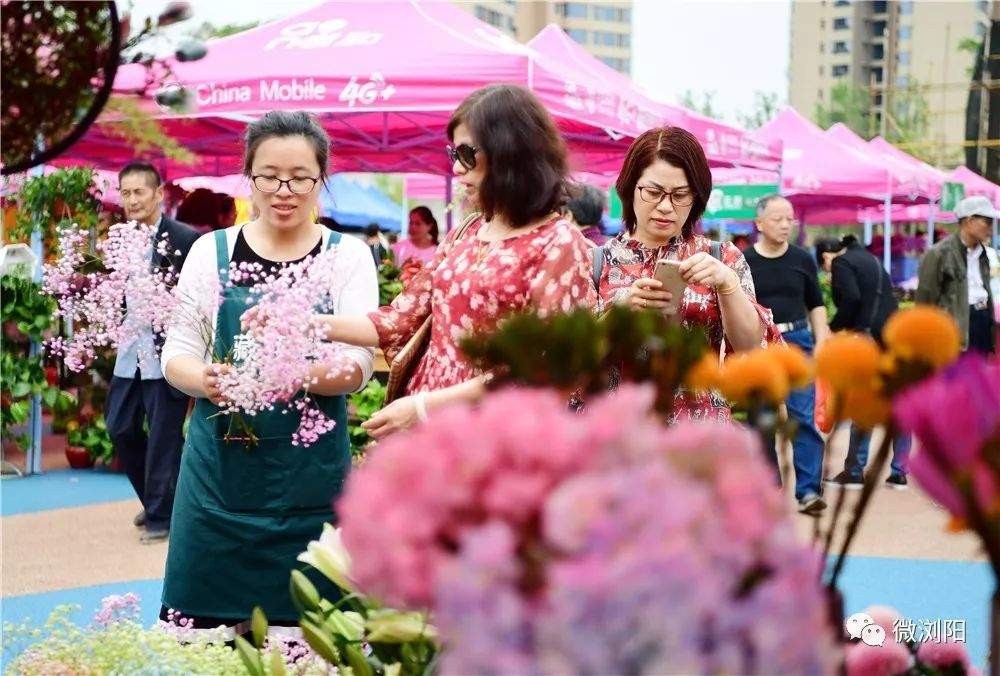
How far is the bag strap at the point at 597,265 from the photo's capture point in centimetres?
Result: 318

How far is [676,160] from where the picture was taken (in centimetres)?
314

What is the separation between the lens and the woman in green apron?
117 inches

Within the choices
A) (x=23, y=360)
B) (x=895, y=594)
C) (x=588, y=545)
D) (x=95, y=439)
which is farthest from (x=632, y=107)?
(x=588, y=545)

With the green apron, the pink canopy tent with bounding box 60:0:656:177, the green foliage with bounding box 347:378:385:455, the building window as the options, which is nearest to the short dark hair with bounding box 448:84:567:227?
the green apron

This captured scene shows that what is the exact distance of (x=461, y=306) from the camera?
257 cm

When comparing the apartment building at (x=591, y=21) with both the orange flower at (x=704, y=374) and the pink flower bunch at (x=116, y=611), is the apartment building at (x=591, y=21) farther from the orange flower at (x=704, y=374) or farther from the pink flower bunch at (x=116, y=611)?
the orange flower at (x=704, y=374)

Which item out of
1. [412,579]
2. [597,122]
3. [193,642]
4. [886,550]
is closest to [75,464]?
[597,122]

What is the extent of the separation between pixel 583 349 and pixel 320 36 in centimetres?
748

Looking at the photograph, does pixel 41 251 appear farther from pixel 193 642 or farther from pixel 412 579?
pixel 412 579

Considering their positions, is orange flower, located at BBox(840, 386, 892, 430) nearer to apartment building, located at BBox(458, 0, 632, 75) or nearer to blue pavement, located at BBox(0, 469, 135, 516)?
blue pavement, located at BBox(0, 469, 135, 516)

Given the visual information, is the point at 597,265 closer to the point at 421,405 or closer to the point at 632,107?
the point at 421,405

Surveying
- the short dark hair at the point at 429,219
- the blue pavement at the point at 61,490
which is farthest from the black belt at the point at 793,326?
the blue pavement at the point at 61,490

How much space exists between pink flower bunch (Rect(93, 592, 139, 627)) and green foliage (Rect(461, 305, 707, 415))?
5.58 feet

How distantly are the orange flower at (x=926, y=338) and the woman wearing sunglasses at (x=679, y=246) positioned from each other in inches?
73.5
